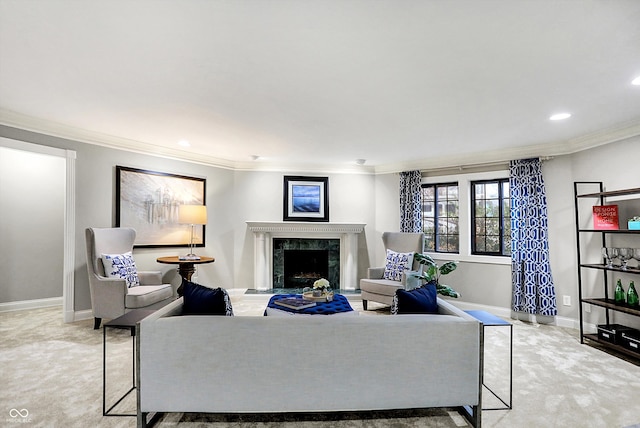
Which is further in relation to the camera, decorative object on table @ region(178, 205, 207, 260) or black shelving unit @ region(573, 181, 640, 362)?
decorative object on table @ region(178, 205, 207, 260)

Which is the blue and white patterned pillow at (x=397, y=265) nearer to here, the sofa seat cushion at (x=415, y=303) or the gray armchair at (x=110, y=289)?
the sofa seat cushion at (x=415, y=303)

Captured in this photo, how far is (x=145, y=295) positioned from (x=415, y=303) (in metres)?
3.11

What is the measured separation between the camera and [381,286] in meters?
4.90

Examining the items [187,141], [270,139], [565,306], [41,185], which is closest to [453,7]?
[270,139]

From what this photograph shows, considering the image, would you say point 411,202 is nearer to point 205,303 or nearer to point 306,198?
point 306,198

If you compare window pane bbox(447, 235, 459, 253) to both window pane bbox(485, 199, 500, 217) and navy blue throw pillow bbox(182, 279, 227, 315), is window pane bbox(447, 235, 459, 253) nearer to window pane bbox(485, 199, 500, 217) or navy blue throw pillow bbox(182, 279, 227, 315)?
window pane bbox(485, 199, 500, 217)

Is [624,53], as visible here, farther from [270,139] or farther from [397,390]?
[270,139]

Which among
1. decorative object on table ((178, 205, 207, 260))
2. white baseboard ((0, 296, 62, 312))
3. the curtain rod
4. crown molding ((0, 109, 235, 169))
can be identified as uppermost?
crown molding ((0, 109, 235, 169))

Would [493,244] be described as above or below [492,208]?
below

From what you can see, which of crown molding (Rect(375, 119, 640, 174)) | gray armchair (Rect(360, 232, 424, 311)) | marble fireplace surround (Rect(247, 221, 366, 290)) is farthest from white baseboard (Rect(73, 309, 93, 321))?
crown molding (Rect(375, 119, 640, 174))

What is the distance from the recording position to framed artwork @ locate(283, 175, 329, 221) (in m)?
6.26

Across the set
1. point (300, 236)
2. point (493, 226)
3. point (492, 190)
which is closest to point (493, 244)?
point (493, 226)

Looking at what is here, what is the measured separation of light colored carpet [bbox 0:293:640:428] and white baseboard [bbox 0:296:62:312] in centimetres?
101

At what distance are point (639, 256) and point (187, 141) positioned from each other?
5.54m
